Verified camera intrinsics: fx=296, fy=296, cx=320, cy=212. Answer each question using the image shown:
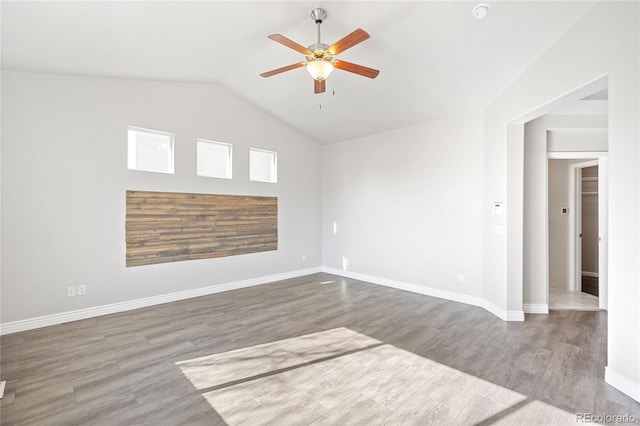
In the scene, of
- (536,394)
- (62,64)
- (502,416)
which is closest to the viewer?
(502,416)

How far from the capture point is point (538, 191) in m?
4.03

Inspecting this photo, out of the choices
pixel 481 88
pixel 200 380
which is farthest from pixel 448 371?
pixel 481 88

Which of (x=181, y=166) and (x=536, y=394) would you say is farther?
(x=181, y=166)

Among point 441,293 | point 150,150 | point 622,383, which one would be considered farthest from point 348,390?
point 150,150

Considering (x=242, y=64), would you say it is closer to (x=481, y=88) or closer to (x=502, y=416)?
(x=481, y=88)

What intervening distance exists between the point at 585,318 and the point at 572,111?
271 cm

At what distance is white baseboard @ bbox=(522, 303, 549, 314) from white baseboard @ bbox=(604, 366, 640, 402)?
1.64 metres

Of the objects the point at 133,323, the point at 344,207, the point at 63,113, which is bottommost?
the point at 133,323

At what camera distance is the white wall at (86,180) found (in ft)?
11.4

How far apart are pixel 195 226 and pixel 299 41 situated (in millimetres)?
3200

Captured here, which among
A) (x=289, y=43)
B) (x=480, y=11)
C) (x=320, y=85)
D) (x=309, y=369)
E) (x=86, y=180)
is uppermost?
(x=480, y=11)

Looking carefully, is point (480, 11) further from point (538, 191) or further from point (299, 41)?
point (538, 191)

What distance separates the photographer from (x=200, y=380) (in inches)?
96.1

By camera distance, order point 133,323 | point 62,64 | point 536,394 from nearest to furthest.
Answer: point 536,394, point 62,64, point 133,323
